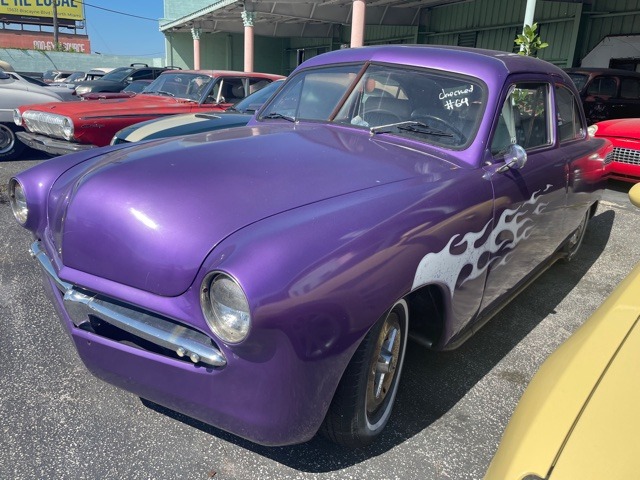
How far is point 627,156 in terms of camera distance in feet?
22.1

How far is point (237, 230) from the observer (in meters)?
1.73

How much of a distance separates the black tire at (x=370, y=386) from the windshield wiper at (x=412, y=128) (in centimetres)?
104

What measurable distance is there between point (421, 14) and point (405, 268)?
18.9 metres

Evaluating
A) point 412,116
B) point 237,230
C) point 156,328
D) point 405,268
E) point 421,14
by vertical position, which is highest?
point 421,14

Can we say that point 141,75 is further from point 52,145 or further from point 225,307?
point 225,307

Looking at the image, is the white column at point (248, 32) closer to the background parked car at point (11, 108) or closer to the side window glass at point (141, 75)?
the side window glass at point (141, 75)

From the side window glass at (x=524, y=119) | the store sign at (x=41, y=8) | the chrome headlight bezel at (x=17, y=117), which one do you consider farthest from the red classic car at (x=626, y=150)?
the store sign at (x=41, y=8)

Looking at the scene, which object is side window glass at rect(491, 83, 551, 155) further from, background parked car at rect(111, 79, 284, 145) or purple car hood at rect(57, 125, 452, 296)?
background parked car at rect(111, 79, 284, 145)

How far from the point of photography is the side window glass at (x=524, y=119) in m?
2.79

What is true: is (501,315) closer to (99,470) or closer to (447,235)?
(447,235)

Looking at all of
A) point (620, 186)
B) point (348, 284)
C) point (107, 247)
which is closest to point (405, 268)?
point (348, 284)

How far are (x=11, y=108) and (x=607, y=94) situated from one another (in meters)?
10.7

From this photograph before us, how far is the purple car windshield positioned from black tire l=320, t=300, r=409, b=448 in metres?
1.07

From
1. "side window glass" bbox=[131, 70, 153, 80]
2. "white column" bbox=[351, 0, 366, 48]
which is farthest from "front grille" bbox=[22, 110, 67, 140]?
"side window glass" bbox=[131, 70, 153, 80]
